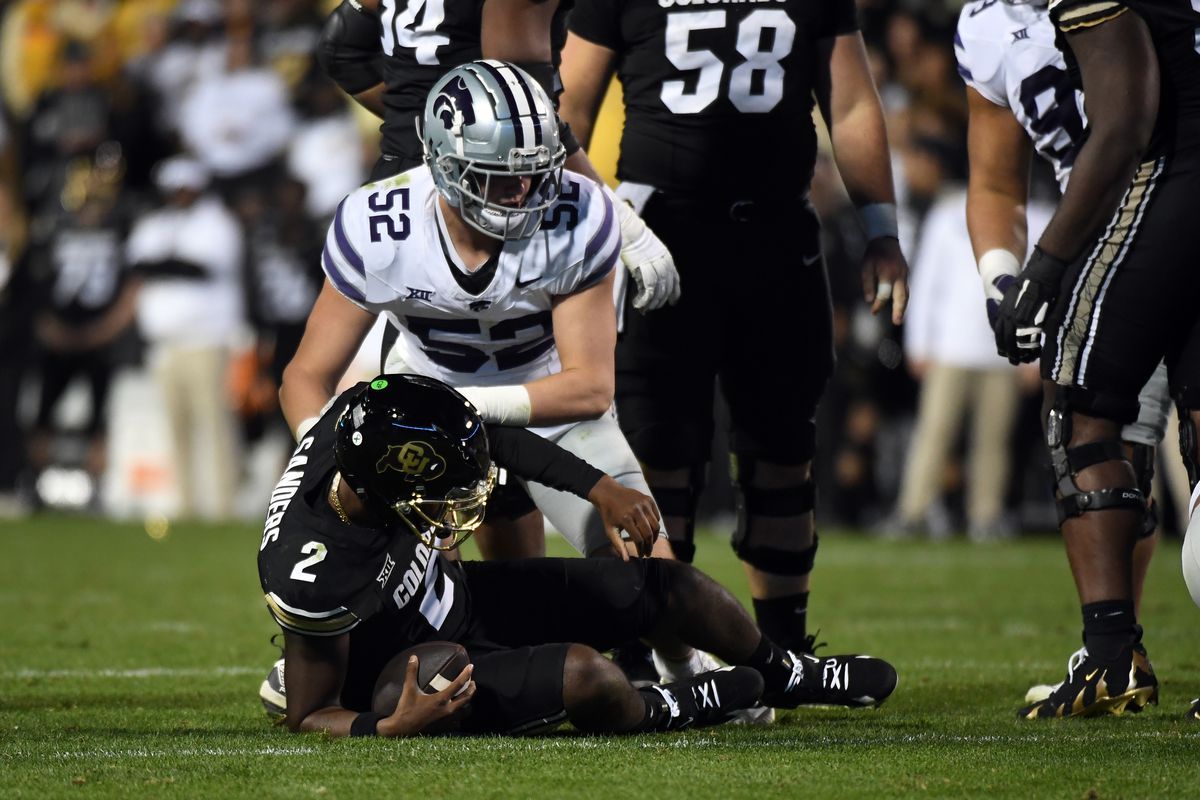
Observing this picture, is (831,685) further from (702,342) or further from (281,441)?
(281,441)

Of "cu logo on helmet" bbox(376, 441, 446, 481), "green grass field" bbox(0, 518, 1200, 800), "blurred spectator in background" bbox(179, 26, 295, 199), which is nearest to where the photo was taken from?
"green grass field" bbox(0, 518, 1200, 800)

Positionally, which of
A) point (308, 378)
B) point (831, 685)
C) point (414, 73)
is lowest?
point (831, 685)

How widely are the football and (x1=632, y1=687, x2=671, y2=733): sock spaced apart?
39cm

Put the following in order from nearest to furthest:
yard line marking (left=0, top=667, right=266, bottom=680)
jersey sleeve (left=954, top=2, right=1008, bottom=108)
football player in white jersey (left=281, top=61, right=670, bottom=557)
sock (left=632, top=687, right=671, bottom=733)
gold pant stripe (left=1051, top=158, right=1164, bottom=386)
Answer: sock (left=632, top=687, right=671, bottom=733)
gold pant stripe (left=1051, top=158, right=1164, bottom=386)
football player in white jersey (left=281, top=61, right=670, bottom=557)
jersey sleeve (left=954, top=2, right=1008, bottom=108)
yard line marking (left=0, top=667, right=266, bottom=680)

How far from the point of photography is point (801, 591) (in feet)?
16.4

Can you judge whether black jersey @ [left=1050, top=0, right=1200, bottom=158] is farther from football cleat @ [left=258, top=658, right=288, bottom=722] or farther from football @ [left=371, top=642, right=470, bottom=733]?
football cleat @ [left=258, top=658, right=288, bottom=722]

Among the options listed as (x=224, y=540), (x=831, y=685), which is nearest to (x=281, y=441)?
(x=224, y=540)

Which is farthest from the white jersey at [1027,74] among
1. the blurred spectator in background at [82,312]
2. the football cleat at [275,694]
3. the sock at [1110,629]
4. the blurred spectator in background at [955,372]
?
the blurred spectator in background at [82,312]

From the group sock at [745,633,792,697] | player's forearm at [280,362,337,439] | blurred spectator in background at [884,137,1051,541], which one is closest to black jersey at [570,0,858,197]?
player's forearm at [280,362,337,439]

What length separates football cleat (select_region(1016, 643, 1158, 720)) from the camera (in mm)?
4203

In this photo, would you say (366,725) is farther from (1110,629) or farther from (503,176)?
(1110,629)

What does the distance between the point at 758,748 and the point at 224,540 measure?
6.56 meters

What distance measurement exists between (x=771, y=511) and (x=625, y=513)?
1146mm

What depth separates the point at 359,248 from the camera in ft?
14.2
